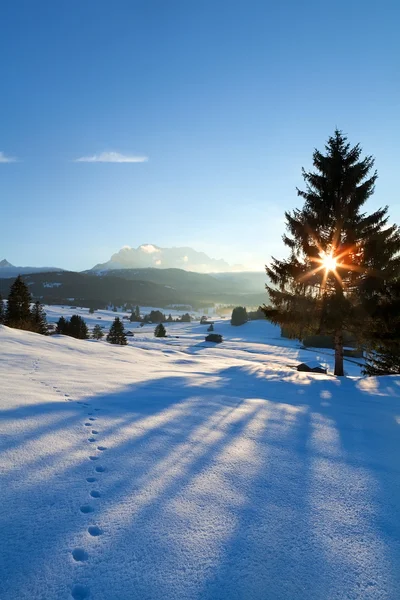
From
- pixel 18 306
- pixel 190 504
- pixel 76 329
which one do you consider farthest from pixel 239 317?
pixel 190 504

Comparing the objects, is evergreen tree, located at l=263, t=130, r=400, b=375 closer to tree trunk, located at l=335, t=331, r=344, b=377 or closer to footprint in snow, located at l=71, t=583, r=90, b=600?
tree trunk, located at l=335, t=331, r=344, b=377

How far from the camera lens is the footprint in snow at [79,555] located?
204cm

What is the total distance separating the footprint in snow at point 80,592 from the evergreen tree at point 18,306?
4000 cm

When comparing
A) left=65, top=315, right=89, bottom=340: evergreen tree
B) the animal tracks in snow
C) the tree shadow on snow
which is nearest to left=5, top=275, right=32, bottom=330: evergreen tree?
left=65, top=315, right=89, bottom=340: evergreen tree

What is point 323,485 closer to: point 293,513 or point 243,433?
point 293,513

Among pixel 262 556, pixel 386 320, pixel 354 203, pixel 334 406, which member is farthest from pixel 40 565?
pixel 354 203

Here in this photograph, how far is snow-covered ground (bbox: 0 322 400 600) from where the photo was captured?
1950 mm

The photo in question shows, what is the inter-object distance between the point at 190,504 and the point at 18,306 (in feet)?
138

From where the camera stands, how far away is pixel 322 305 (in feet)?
46.6

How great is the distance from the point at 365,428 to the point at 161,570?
4.90 metres

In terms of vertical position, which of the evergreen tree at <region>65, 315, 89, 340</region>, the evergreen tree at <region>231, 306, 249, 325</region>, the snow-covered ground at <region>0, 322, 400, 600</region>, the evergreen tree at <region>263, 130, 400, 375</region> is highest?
the evergreen tree at <region>263, 130, 400, 375</region>

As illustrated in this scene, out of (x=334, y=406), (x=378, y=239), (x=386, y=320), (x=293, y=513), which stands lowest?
(x=334, y=406)

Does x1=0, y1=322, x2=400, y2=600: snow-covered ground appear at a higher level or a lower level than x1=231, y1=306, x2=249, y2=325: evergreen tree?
higher

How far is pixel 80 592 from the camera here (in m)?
1.81
